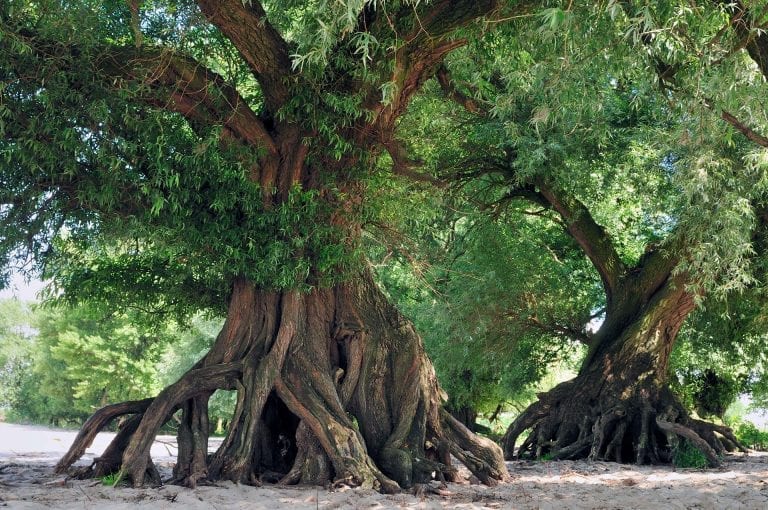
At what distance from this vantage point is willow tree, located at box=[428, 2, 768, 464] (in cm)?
913

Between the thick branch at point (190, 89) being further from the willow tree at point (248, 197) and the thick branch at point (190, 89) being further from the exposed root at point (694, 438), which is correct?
the exposed root at point (694, 438)

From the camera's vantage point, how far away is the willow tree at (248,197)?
845 cm

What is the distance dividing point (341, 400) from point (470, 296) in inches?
290

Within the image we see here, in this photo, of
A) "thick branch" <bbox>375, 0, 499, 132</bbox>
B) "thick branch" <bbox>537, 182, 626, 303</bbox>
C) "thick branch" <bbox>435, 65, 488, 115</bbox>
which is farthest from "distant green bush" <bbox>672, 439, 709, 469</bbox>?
"thick branch" <bbox>375, 0, 499, 132</bbox>

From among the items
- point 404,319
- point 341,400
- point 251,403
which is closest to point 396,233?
point 404,319

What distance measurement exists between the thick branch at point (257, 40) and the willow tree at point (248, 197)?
1.0 inches

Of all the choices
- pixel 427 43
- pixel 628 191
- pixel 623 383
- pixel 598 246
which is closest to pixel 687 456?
pixel 623 383

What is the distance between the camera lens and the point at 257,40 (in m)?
8.87

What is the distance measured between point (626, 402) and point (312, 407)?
7652mm

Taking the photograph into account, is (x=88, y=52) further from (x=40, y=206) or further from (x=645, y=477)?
(x=645, y=477)

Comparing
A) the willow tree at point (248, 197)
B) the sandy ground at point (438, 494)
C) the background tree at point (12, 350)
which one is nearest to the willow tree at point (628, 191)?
the willow tree at point (248, 197)

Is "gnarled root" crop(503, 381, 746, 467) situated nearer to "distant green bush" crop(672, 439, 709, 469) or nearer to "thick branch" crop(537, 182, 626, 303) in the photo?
"distant green bush" crop(672, 439, 709, 469)

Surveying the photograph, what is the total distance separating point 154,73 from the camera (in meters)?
8.79

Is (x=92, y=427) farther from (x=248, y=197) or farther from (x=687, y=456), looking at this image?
(x=687, y=456)
